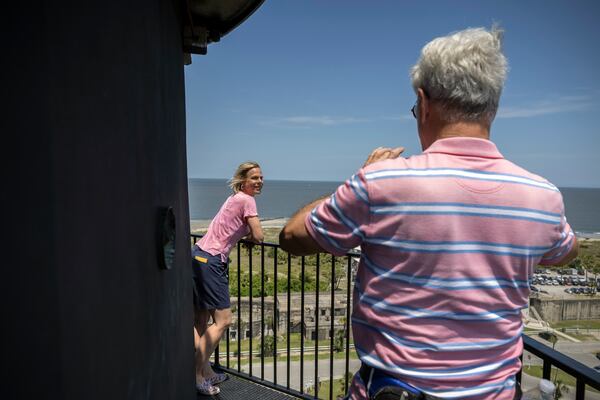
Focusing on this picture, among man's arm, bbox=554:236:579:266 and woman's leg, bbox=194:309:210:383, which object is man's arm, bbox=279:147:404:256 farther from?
woman's leg, bbox=194:309:210:383

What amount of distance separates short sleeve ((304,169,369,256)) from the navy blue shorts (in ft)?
8.34

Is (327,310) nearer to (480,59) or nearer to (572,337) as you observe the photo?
(572,337)

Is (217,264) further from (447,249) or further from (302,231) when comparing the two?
(447,249)

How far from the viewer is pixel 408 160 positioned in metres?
1.37

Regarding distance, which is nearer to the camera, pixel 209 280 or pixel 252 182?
pixel 209 280

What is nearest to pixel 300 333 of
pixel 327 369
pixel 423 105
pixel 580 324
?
pixel 423 105

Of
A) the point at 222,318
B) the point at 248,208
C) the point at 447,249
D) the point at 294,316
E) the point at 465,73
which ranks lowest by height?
the point at 294,316

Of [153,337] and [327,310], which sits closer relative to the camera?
[153,337]

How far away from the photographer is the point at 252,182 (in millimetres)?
3990

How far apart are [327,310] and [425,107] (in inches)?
1082

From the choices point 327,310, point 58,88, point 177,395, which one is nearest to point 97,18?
point 58,88

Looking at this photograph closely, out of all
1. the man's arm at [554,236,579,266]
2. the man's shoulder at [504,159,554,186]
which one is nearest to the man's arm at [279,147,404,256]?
the man's shoulder at [504,159,554,186]

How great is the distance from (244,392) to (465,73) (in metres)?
3.73

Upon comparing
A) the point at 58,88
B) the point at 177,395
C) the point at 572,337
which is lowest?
the point at 572,337
